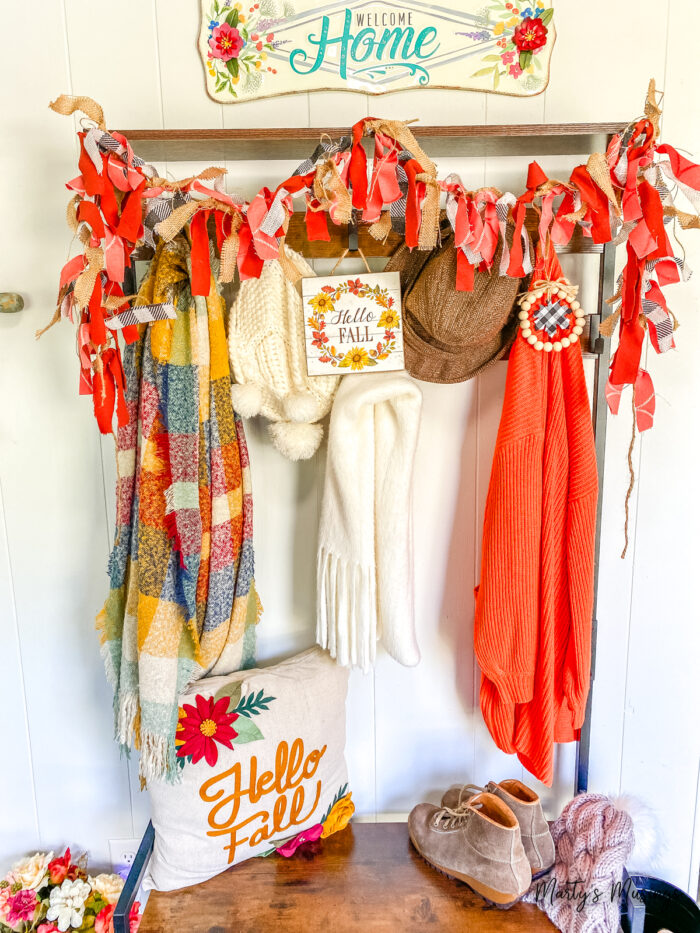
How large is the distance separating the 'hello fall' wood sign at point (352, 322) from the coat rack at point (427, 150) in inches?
3.2

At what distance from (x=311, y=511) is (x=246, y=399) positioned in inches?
10.8

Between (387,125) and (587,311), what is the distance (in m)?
0.48

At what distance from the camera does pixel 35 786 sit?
1.23 meters

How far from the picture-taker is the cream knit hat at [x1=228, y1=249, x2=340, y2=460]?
38.5 inches

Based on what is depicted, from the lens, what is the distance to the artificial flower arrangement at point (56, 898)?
113 cm

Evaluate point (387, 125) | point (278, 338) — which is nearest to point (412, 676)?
point (278, 338)

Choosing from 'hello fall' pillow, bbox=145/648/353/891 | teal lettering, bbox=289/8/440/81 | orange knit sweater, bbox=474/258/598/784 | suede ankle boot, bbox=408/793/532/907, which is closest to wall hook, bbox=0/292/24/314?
teal lettering, bbox=289/8/440/81

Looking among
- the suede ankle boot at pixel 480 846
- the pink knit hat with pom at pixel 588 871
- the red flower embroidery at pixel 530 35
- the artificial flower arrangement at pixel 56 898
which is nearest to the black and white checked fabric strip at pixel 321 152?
the red flower embroidery at pixel 530 35

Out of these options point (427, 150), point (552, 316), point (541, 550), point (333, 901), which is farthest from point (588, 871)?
point (427, 150)

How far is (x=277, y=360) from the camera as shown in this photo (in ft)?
3.26

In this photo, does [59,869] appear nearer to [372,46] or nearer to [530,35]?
[372,46]

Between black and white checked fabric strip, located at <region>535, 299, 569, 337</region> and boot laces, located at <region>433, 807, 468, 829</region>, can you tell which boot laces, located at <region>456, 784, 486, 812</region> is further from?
black and white checked fabric strip, located at <region>535, 299, 569, 337</region>

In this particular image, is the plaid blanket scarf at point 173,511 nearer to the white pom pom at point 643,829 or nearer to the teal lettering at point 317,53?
the teal lettering at point 317,53

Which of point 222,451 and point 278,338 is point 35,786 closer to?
point 222,451
